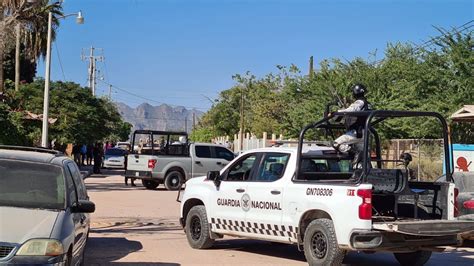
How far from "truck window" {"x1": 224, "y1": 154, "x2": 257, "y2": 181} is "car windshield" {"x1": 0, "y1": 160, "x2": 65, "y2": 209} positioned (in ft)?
12.3

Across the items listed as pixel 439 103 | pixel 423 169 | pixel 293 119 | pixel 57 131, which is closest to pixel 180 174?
pixel 423 169

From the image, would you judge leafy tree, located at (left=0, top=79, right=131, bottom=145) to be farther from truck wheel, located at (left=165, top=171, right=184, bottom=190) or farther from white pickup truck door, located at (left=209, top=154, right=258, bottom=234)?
white pickup truck door, located at (left=209, top=154, right=258, bottom=234)

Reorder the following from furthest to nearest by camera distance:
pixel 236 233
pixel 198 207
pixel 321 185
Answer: pixel 198 207
pixel 236 233
pixel 321 185

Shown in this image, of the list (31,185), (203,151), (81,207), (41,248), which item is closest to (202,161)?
(203,151)

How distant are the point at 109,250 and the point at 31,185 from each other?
3.65 meters

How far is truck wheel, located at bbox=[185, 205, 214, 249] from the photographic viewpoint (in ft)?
36.5

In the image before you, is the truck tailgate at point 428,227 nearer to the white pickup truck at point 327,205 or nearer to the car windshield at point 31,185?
the white pickup truck at point 327,205

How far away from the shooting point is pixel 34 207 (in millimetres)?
7000

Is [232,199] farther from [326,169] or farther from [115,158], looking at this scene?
[115,158]

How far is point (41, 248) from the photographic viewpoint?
6207 mm

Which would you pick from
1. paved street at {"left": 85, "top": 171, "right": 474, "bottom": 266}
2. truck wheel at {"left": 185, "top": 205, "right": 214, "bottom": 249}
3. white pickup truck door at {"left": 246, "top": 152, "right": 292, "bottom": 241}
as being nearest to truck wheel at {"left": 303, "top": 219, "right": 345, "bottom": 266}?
white pickup truck door at {"left": 246, "top": 152, "right": 292, "bottom": 241}

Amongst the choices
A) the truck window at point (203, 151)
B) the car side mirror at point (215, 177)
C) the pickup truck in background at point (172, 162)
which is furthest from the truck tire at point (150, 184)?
the car side mirror at point (215, 177)

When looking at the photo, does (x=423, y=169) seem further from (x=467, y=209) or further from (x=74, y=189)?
(x=74, y=189)

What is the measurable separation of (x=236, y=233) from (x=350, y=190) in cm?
280
